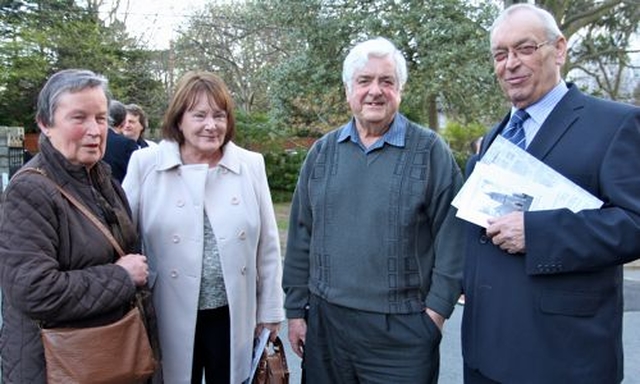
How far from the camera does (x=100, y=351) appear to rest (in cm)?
212

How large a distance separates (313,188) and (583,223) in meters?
1.24

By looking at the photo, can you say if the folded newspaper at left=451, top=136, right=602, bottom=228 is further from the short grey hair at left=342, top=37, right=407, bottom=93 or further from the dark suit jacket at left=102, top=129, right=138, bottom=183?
the dark suit jacket at left=102, top=129, right=138, bottom=183

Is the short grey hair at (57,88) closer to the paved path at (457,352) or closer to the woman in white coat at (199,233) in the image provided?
the woman in white coat at (199,233)

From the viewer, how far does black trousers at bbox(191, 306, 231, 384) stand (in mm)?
2791

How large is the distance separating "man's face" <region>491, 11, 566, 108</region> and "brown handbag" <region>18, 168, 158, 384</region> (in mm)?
1653

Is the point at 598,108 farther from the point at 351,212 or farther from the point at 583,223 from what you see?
the point at 351,212

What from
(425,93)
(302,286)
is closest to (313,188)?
(302,286)

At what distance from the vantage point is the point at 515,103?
222 centimetres

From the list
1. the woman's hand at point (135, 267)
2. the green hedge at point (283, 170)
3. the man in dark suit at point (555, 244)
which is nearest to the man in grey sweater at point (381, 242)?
the man in dark suit at point (555, 244)

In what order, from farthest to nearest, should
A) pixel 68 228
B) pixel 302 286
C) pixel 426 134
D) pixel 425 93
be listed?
pixel 425 93 < pixel 302 286 < pixel 426 134 < pixel 68 228

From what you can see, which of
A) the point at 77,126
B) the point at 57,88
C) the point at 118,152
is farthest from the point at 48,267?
the point at 118,152

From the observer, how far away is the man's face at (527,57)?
6.97 feet

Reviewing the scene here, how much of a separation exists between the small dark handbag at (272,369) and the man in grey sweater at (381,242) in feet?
0.42

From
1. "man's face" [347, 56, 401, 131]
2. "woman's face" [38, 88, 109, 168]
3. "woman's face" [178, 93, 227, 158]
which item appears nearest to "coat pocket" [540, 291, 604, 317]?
"man's face" [347, 56, 401, 131]
